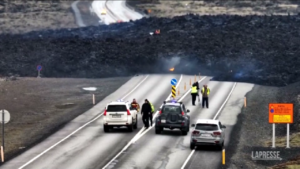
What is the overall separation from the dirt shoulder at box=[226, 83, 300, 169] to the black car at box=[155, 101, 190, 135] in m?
3.25

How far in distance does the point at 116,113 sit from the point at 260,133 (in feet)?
31.8

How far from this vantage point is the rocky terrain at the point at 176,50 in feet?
251

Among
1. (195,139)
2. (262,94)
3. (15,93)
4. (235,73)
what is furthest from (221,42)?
(195,139)

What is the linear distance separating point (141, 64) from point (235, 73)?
10551mm

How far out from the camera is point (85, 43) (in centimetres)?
8381

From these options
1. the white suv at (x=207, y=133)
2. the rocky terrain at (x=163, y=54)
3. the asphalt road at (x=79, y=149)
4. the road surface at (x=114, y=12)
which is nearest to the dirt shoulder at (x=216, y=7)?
the road surface at (x=114, y=12)

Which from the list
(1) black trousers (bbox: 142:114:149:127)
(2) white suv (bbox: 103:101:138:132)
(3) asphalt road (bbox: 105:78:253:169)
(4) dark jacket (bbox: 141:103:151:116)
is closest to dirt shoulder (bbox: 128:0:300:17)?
(3) asphalt road (bbox: 105:78:253:169)

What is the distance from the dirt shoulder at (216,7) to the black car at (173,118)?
70854 mm

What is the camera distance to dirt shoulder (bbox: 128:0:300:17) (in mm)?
116875

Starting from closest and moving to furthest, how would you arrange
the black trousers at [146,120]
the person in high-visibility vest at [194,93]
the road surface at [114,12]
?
the black trousers at [146,120], the person in high-visibility vest at [194,93], the road surface at [114,12]

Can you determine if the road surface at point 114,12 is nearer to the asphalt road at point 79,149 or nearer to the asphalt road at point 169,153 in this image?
the asphalt road at point 169,153

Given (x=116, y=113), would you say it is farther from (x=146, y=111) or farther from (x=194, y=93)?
(x=194, y=93)

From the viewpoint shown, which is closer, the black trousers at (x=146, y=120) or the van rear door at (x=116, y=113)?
the van rear door at (x=116, y=113)

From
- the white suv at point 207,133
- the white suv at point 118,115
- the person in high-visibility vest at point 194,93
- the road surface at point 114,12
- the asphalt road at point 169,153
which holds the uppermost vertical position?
the road surface at point 114,12
